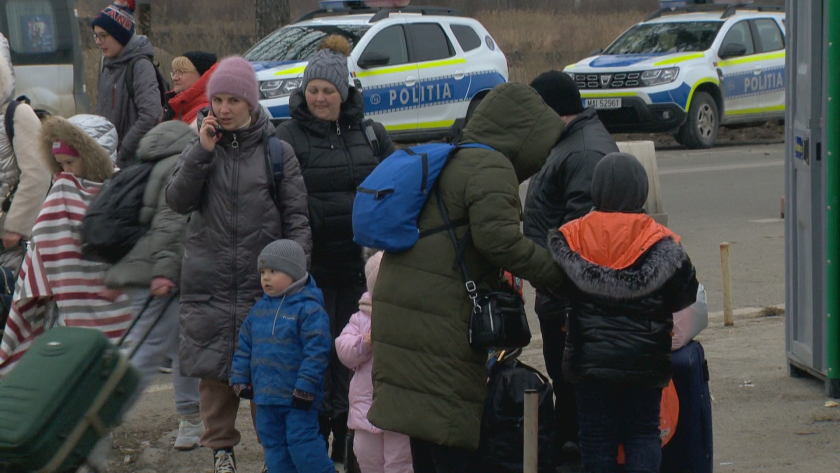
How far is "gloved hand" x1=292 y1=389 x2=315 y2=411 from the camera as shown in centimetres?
446

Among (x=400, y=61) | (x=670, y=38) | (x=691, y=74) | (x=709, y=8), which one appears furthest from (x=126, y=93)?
(x=709, y=8)

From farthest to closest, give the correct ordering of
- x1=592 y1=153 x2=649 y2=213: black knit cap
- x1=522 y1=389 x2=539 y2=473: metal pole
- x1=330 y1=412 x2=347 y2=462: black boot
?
x1=330 y1=412 x2=347 y2=462: black boot < x1=592 y1=153 x2=649 y2=213: black knit cap < x1=522 y1=389 x2=539 y2=473: metal pole

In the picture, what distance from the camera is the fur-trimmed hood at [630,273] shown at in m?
3.92

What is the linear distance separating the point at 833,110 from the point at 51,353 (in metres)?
3.59

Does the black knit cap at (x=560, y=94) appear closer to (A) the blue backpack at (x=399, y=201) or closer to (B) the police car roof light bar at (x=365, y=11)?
(A) the blue backpack at (x=399, y=201)

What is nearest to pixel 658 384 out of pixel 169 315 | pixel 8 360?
pixel 169 315

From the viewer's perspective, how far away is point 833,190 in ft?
17.8

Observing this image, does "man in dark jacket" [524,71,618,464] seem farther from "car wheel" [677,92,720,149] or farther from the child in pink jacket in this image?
"car wheel" [677,92,720,149]

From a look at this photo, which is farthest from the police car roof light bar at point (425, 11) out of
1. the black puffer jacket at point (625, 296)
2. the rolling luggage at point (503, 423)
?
the black puffer jacket at point (625, 296)

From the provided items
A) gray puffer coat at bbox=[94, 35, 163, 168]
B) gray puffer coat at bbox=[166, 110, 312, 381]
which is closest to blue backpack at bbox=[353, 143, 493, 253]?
gray puffer coat at bbox=[166, 110, 312, 381]

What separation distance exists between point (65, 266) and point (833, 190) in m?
3.45

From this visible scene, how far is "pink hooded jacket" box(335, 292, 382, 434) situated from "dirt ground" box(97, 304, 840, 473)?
749mm

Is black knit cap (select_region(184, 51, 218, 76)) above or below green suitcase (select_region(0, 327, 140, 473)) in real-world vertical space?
above

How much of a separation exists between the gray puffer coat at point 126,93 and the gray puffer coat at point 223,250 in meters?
2.85
